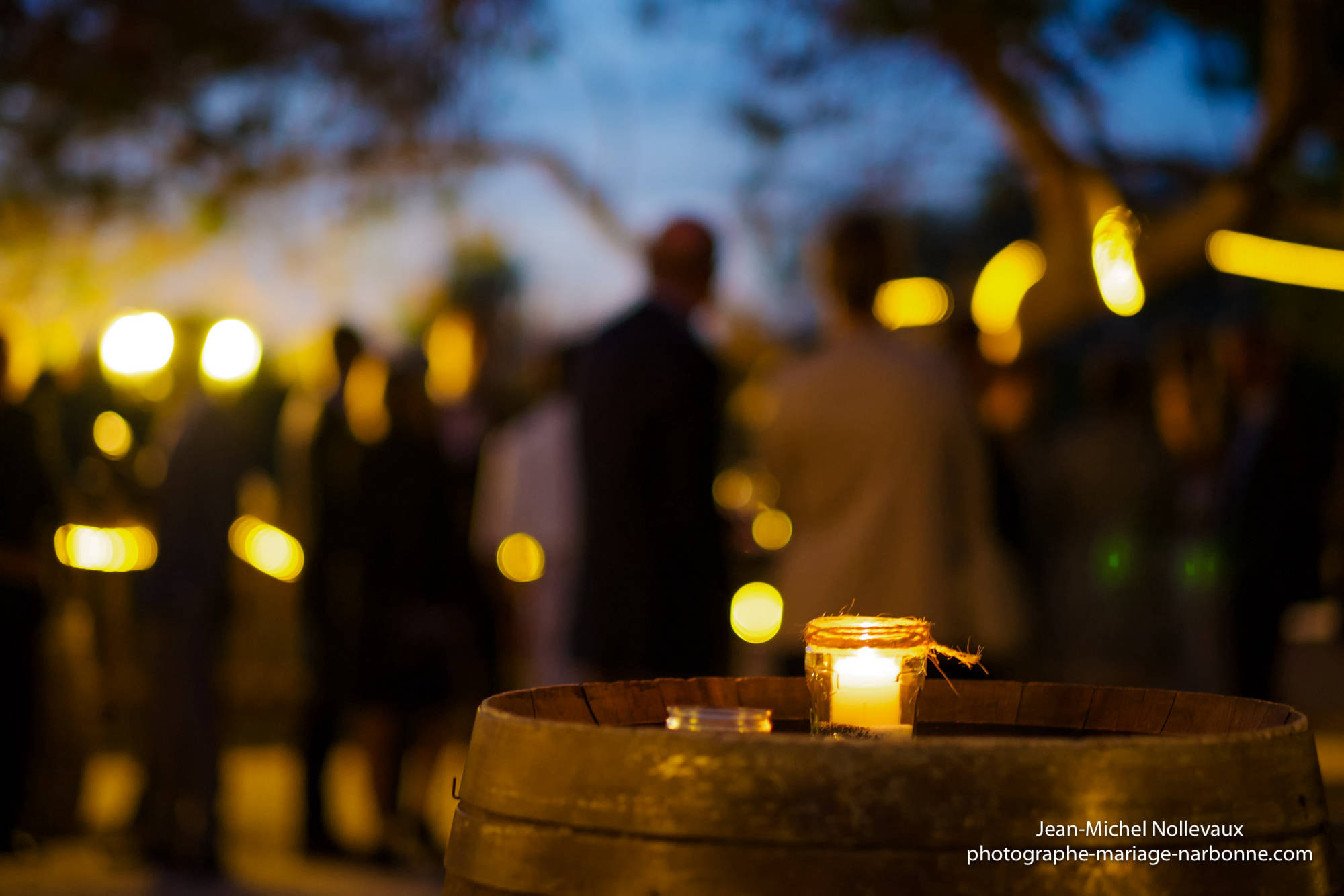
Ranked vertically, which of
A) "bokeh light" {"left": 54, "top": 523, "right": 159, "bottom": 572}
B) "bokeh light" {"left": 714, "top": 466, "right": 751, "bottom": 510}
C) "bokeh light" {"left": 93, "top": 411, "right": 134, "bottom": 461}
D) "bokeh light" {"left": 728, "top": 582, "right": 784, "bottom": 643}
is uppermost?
"bokeh light" {"left": 93, "top": 411, "right": 134, "bottom": 461}

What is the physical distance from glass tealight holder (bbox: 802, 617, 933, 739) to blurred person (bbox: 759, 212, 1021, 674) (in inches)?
72.1

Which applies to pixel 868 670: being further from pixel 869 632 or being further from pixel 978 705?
pixel 978 705

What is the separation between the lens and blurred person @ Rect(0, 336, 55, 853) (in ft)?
20.2

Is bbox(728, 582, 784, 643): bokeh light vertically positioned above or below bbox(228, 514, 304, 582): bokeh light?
below

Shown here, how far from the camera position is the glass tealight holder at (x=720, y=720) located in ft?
5.62

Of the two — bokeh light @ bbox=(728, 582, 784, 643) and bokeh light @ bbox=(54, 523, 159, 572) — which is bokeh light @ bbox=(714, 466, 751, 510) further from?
bokeh light @ bbox=(54, 523, 159, 572)

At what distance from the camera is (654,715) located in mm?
2049

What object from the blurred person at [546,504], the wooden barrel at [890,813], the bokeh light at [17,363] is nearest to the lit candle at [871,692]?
the wooden barrel at [890,813]

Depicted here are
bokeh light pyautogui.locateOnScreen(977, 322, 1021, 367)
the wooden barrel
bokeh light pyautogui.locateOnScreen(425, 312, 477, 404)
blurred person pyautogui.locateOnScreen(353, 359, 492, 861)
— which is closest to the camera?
the wooden barrel

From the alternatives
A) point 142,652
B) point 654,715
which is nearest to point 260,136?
point 142,652

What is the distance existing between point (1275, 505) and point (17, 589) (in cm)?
454

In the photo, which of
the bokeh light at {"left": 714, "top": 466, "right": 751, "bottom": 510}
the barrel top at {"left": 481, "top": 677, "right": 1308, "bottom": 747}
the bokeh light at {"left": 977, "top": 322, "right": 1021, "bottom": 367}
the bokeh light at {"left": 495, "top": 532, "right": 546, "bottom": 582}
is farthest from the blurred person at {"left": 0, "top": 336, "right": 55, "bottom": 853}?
the bokeh light at {"left": 714, "top": 466, "right": 751, "bottom": 510}

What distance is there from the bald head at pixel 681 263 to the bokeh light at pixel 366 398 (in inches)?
85.9

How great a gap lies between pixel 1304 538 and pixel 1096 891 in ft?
16.8
